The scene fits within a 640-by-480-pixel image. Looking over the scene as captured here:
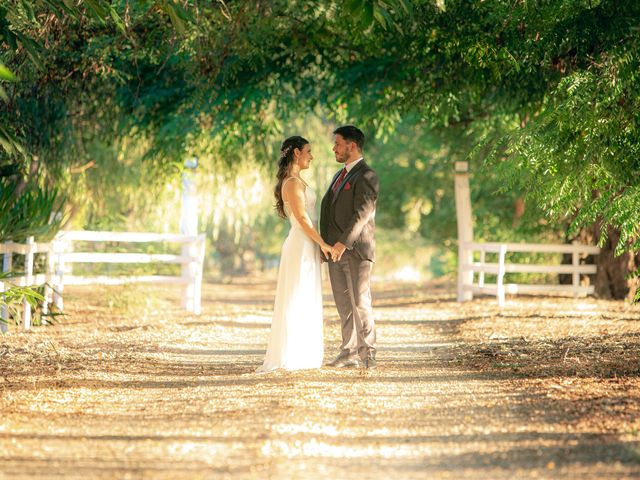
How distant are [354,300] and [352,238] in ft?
1.88

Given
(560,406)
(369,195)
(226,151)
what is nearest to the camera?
(560,406)

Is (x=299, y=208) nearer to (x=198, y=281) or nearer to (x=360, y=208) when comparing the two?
(x=360, y=208)

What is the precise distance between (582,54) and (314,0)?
4.93 m

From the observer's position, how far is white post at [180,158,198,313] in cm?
1617

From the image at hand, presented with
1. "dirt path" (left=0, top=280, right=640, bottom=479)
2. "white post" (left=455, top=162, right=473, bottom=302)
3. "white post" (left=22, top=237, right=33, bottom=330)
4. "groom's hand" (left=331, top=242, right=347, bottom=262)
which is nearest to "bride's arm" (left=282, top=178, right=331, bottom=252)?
"groom's hand" (left=331, top=242, right=347, bottom=262)

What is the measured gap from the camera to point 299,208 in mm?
8789

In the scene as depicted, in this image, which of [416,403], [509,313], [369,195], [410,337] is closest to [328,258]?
[369,195]

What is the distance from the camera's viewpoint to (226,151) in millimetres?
17578

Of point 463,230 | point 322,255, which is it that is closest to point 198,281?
point 463,230

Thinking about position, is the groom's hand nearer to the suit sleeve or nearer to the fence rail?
the suit sleeve

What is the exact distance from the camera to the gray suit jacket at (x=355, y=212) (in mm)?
8672

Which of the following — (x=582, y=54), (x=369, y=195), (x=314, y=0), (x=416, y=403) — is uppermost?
(x=314, y=0)

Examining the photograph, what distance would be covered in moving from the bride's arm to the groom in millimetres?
175

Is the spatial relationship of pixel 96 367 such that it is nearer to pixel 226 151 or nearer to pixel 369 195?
pixel 369 195
